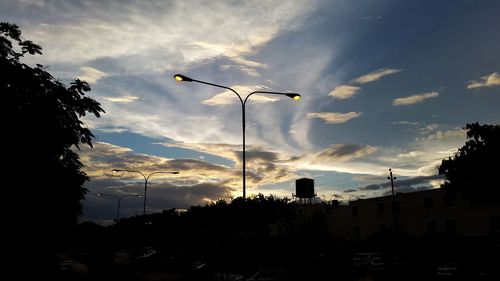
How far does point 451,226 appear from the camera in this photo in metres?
56.5

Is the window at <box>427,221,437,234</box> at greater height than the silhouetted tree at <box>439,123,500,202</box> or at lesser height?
lesser

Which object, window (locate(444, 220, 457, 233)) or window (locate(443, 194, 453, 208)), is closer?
window (locate(444, 220, 457, 233))

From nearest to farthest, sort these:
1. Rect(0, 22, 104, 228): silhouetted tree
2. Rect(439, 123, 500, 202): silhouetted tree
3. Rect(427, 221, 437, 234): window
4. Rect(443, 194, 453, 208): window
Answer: Rect(0, 22, 104, 228): silhouetted tree < Rect(439, 123, 500, 202): silhouetted tree < Rect(443, 194, 453, 208): window < Rect(427, 221, 437, 234): window

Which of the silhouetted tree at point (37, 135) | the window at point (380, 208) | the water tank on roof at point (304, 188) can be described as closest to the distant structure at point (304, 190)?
the water tank on roof at point (304, 188)

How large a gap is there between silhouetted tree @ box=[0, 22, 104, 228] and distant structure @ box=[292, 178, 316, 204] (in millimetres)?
81949

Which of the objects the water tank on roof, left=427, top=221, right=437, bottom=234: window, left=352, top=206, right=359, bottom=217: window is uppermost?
the water tank on roof

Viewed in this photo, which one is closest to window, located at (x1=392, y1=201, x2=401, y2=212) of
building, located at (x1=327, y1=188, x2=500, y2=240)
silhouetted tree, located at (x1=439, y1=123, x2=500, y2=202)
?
building, located at (x1=327, y1=188, x2=500, y2=240)

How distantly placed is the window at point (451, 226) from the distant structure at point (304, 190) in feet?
136

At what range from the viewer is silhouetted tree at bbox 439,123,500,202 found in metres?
40.0

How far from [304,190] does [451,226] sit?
43.4 meters

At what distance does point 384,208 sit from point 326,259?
79.5 feet

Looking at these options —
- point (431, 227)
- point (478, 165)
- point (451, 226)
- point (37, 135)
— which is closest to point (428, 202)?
point (431, 227)

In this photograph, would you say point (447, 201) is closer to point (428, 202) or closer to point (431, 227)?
point (428, 202)

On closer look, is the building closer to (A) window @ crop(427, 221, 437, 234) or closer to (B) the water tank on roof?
(A) window @ crop(427, 221, 437, 234)
